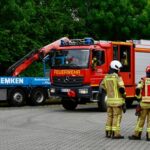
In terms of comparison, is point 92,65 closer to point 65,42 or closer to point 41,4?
point 65,42

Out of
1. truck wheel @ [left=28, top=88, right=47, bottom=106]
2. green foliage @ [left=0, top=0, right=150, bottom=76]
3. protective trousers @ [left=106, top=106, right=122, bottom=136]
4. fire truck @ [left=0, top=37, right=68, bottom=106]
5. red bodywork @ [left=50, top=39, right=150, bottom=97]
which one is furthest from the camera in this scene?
green foliage @ [left=0, top=0, right=150, bottom=76]

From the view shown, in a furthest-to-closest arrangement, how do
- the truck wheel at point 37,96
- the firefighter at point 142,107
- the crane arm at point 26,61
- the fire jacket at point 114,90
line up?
the crane arm at point 26,61 → the truck wheel at point 37,96 → the fire jacket at point 114,90 → the firefighter at point 142,107

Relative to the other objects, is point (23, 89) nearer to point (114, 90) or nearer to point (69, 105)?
point (69, 105)

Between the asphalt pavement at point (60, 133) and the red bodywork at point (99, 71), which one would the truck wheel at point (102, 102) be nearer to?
the red bodywork at point (99, 71)

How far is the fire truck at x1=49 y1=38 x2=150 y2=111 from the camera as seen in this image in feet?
75.7

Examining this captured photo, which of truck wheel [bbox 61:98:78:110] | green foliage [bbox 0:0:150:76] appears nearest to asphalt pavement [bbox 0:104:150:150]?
truck wheel [bbox 61:98:78:110]

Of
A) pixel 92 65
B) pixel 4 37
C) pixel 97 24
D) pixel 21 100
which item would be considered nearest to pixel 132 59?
pixel 92 65

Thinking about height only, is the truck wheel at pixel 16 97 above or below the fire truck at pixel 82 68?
below

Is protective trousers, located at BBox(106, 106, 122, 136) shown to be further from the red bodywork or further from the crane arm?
the crane arm

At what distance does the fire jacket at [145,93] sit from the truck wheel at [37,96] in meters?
14.3

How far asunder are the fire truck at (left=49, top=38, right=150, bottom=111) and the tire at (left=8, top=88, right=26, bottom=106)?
3421 mm

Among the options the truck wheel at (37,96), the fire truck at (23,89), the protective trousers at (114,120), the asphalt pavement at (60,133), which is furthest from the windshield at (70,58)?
the protective trousers at (114,120)

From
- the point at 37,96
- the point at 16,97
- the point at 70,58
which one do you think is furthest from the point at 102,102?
the point at 37,96

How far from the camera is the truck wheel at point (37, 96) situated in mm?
27703
